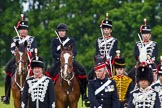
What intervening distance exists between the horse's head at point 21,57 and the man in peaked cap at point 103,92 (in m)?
2.39

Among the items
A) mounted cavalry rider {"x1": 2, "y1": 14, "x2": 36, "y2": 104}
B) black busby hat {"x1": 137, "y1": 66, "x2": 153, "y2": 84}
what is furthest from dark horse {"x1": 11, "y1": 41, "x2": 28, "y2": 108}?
black busby hat {"x1": 137, "y1": 66, "x2": 153, "y2": 84}

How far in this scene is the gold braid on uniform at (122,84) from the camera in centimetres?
1412

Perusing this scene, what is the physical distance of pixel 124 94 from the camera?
1422 centimetres

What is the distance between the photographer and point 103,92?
12430 millimetres

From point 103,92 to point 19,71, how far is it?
2587mm

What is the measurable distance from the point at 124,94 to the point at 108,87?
6.37ft

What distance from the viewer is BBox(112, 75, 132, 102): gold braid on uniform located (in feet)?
46.3

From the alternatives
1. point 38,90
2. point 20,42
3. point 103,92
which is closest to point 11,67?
point 20,42

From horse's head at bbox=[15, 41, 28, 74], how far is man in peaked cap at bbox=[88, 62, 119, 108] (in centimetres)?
239

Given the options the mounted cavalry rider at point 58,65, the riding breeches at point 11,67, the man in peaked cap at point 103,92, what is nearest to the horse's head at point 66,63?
the mounted cavalry rider at point 58,65

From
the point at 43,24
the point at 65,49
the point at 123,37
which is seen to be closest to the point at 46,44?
the point at 43,24

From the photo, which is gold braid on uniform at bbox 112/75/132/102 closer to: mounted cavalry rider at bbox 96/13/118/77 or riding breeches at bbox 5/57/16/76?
mounted cavalry rider at bbox 96/13/118/77

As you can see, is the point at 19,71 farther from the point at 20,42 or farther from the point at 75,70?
the point at 75,70

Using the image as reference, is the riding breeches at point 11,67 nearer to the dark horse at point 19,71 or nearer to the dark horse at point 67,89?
the dark horse at point 19,71
